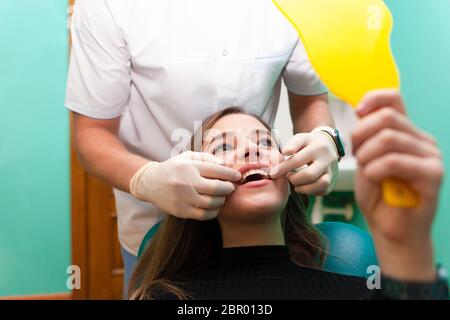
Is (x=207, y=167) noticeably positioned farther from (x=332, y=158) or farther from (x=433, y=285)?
(x=433, y=285)

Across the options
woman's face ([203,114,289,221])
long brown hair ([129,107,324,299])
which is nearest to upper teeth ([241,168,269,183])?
woman's face ([203,114,289,221])

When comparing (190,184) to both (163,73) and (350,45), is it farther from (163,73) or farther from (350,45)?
(350,45)

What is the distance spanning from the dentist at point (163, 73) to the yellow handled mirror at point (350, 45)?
0.28 meters

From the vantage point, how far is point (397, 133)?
18.1 inches

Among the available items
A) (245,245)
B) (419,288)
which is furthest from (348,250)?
(419,288)

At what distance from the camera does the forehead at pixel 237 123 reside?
3.02 feet

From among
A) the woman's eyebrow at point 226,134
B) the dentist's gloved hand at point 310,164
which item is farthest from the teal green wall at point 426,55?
the woman's eyebrow at point 226,134

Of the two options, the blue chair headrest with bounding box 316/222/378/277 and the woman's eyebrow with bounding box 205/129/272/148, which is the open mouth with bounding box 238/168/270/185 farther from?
the blue chair headrest with bounding box 316/222/378/277

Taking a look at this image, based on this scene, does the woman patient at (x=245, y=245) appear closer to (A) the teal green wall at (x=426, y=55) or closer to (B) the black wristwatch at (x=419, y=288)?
(B) the black wristwatch at (x=419, y=288)

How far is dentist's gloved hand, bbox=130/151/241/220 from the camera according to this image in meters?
0.79

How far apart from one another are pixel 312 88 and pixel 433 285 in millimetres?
551

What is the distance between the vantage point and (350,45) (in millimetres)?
552

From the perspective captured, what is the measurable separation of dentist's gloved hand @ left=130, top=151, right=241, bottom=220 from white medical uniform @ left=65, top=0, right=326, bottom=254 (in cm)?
15
